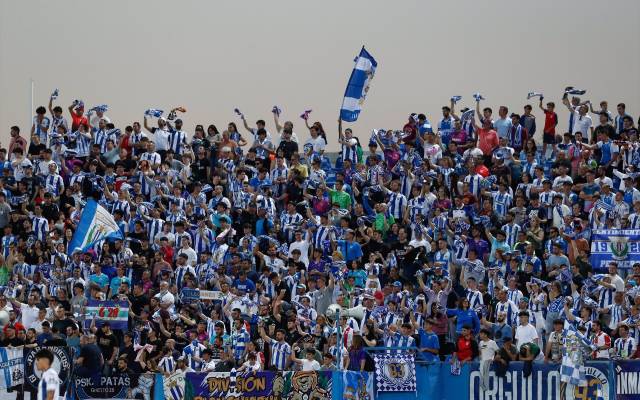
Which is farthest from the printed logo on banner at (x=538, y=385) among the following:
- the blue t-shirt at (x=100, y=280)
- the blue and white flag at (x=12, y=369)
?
the blue t-shirt at (x=100, y=280)

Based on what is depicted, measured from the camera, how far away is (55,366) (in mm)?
27750

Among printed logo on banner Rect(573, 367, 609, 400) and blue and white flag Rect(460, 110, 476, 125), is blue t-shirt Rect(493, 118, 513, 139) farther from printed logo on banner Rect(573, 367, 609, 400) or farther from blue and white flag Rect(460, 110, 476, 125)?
printed logo on banner Rect(573, 367, 609, 400)

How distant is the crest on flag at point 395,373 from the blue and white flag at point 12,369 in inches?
251

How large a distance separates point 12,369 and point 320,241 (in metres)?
7.40

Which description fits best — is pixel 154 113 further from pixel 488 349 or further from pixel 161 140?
pixel 488 349

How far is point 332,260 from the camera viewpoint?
104ft

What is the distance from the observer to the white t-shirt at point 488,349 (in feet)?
92.7

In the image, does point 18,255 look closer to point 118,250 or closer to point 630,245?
point 118,250

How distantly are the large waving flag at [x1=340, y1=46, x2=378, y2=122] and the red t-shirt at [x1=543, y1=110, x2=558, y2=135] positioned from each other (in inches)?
166

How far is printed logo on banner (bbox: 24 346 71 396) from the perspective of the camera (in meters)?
27.8

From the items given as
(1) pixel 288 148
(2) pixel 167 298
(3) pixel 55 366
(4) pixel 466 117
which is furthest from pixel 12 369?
(4) pixel 466 117

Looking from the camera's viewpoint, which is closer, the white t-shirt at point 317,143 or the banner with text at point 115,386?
the banner with text at point 115,386

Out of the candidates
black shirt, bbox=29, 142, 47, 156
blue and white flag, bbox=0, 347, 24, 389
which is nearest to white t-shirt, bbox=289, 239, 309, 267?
blue and white flag, bbox=0, 347, 24, 389

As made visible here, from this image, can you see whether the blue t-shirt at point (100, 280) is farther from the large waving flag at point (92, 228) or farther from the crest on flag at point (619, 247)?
the crest on flag at point (619, 247)
